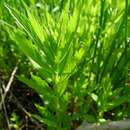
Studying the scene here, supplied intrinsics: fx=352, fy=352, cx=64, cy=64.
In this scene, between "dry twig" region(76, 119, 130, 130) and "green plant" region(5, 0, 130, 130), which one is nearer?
"green plant" region(5, 0, 130, 130)

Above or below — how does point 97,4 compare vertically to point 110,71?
above

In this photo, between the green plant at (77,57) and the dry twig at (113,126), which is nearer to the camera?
the green plant at (77,57)

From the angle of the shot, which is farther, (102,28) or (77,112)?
(77,112)

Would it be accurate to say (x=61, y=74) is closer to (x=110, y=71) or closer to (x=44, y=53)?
(x=44, y=53)

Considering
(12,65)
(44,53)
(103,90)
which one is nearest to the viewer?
(44,53)

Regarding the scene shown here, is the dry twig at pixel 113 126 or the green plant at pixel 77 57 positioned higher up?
the green plant at pixel 77 57

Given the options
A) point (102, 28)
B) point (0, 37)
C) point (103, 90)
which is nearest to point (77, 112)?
point (103, 90)

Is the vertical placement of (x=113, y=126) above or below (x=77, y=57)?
below

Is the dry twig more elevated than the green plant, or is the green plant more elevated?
the green plant
